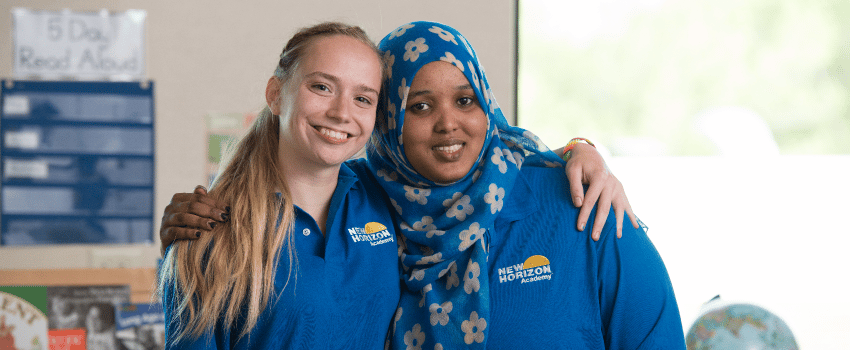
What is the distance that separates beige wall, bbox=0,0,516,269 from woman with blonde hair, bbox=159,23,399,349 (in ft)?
4.78

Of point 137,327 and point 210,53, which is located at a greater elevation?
point 210,53

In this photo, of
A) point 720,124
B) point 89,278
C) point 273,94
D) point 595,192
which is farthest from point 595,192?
point 89,278

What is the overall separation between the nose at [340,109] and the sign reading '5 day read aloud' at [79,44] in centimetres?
185

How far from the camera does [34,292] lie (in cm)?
262

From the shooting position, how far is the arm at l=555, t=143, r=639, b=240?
1234 millimetres

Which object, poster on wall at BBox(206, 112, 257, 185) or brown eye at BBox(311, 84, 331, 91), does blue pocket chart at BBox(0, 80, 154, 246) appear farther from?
brown eye at BBox(311, 84, 331, 91)

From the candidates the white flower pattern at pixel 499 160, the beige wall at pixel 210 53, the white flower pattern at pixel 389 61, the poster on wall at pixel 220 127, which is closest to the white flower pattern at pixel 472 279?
the white flower pattern at pixel 499 160

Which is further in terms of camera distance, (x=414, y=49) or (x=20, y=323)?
(x=20, y=323)

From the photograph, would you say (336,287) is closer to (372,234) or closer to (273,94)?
(372,234)

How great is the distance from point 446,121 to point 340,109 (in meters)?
0.22

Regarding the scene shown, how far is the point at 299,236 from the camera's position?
4.01 ft

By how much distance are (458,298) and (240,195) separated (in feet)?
1.64

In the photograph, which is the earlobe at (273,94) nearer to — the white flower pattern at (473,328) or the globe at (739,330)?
the white flower pattern at (473,328)

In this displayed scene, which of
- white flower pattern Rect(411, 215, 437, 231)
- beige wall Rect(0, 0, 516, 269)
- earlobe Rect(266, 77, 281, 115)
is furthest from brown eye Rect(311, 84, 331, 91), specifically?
beige wall Rect(0, 0, 516, 269)
